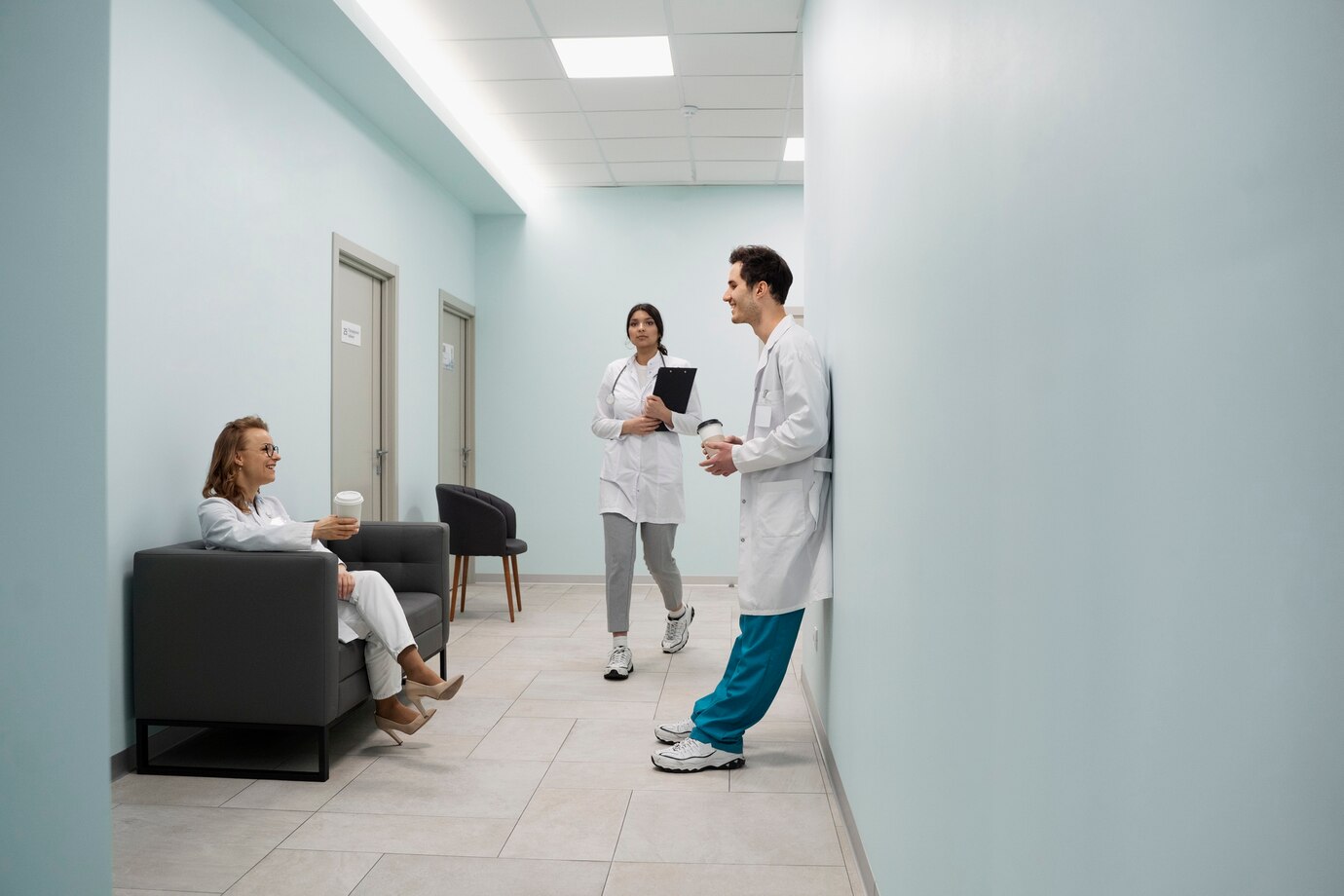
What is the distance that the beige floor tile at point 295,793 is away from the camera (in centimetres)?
272

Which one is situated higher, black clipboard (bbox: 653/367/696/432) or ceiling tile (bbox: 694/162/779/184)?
ceiling tile (bbox: 694/162/779/184)

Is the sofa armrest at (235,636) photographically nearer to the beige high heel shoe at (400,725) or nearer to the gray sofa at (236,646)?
the gray sofa at (236,646)

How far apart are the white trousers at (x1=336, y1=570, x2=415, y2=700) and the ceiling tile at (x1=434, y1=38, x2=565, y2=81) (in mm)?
3043

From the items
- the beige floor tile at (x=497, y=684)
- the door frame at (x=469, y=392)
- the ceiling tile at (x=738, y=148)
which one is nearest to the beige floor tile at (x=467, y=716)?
the beige floor tile at (x=497, y=684)

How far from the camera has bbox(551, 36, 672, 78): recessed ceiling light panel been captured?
4.82 metres

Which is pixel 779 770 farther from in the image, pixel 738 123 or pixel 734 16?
pixel 738 123

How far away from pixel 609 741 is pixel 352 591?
3.60 feet

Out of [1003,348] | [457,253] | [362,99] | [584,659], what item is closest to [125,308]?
[362,99]

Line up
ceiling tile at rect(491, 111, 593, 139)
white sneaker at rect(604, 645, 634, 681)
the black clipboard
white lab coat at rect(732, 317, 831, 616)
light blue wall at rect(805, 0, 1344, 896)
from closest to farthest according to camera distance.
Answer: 1. light blue wall at rect(805, 0, 1344, 896)
2. white lab coat at rect(732, 317, 831, 616)
3. the black clipboard
4. white sneaker at rect(604, 645, 634, 681)
5. ceiling tile at rect(491, 111, 593, 139)

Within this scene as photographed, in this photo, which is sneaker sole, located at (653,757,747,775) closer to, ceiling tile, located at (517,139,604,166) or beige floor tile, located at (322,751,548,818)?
beige floor tile, located at (322,751,548,818)

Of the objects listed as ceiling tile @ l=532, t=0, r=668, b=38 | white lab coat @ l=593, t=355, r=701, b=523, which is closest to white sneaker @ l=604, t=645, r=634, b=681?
white lab coat @ l=593, t=355, r=701, b=523

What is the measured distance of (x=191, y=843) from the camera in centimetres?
244

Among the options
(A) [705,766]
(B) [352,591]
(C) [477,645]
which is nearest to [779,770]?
(A) [705,766]

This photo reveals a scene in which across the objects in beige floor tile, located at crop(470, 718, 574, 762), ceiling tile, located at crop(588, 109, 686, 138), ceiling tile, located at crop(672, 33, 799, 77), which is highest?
ceiling tile, located at crop(672, 33, 799, 77)
